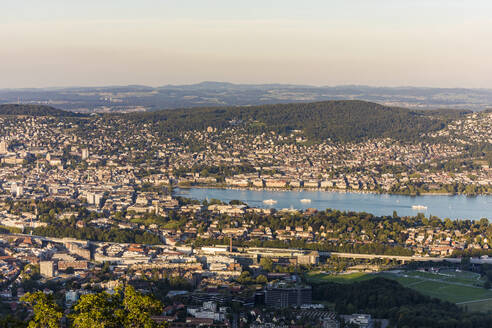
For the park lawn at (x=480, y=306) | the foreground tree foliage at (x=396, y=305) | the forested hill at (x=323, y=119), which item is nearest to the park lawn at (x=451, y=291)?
the park lawn at (x=480, y=306)

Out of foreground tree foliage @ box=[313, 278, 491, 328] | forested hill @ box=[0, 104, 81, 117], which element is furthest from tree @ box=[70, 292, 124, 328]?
forested hill @ box=[0, 104, 81, 117]

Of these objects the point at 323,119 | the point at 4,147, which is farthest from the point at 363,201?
the point at 323,119

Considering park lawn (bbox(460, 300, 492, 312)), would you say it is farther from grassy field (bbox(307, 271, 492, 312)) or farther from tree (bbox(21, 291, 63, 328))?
tree (bbox(21, 291, 63, 328))

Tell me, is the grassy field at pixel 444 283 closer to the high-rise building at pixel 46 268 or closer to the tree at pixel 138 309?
the high-rise building at pixel 46 268

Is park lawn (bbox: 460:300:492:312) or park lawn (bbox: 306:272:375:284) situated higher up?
park lawn (bbox: 460:300:492:312)

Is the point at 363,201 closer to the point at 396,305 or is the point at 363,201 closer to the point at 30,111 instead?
the point at 396,305
